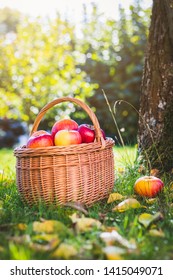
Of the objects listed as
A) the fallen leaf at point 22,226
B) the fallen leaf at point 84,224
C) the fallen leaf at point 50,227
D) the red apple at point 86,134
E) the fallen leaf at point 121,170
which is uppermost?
the red apple at point 86,134

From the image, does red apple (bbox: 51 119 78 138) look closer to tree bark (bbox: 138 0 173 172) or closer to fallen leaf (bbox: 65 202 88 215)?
fallen leaf (bbox: 65 202 88 215)

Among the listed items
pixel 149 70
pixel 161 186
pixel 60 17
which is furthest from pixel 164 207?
pixel 60 17

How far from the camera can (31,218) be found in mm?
2232

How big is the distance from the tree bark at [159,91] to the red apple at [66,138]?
34.8 inches

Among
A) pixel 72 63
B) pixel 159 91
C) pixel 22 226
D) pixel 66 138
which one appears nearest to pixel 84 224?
pixel 22 226

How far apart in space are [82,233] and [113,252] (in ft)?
1.15

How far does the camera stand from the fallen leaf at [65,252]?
66.0 inches

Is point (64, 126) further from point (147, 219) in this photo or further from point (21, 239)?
point (21, 239)

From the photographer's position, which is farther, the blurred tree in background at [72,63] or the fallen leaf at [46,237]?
the blurred tree in background at [72,63]

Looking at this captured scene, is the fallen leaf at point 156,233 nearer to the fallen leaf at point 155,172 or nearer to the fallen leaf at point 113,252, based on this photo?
the fallen leaf at point 113,252

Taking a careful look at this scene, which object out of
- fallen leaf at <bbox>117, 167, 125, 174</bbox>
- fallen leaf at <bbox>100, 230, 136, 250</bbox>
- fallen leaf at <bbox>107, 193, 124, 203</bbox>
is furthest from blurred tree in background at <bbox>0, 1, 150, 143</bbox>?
fallen leaf at <bbox>100, 230, 136, 250</bbox>

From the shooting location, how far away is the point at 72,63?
8.30 meters

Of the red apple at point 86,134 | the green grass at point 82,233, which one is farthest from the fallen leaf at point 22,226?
the red apple at point 86,134
